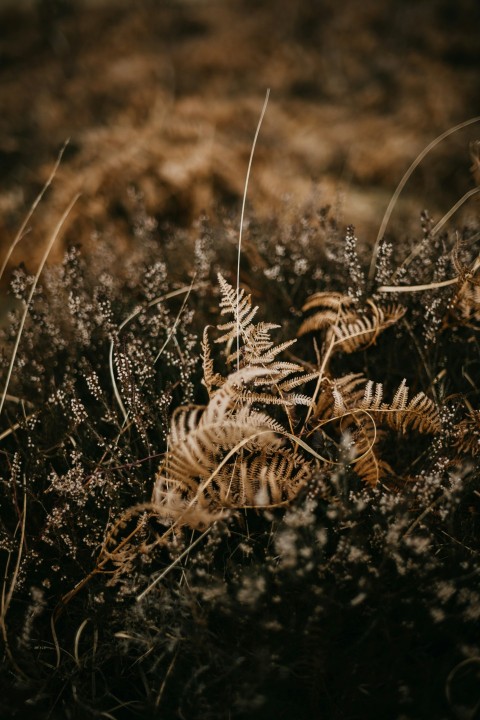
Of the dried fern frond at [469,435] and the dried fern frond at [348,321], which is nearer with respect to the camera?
the dried fern frond at [469,435]

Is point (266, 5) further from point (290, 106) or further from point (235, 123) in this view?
point (235, 123)

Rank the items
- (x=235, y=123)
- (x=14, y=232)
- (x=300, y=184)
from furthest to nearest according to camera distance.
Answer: (x=235, y=123)
(x=300, y=184)
(x=14, y=232)

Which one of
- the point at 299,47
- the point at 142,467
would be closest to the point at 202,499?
the point at 142,467

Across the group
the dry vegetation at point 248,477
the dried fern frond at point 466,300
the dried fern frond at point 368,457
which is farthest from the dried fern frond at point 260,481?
the dried fern frond at point 466,300

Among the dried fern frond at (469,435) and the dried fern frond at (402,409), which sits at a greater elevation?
the dried fern frond at (402,409)

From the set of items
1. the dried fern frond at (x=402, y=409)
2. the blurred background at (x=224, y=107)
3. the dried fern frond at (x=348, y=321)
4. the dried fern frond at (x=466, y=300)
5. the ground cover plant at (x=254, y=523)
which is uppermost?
the blurred background at (x=224, y=107)

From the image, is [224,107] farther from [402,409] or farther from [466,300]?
[402,409]

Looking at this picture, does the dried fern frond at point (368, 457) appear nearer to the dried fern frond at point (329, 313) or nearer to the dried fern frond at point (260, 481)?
the dried fern frond at point (260, 481)
